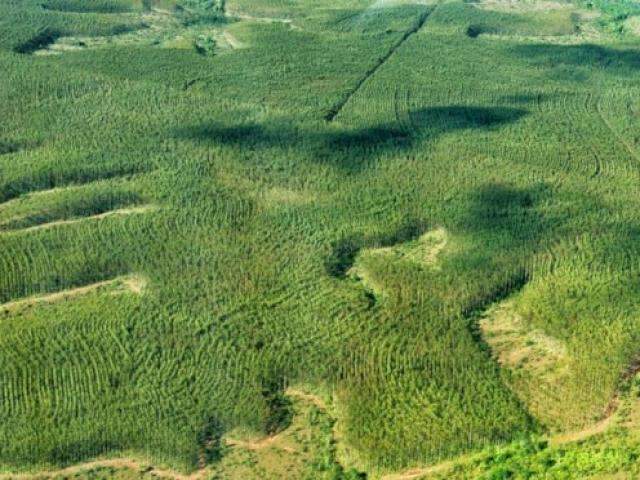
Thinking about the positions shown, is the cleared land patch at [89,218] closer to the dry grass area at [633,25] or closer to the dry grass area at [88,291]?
the dry grass area at [88,291]

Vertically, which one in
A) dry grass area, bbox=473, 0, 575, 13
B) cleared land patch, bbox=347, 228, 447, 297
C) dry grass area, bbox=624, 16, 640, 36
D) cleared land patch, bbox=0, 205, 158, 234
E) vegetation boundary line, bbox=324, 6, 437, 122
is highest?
dry grass area, bbox=473, 0, 575, 13

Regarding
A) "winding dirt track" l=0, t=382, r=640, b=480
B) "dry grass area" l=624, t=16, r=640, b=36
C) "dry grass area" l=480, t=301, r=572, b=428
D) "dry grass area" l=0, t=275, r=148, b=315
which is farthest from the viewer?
"dry grass area" l=624, t=16, r=640, b=36

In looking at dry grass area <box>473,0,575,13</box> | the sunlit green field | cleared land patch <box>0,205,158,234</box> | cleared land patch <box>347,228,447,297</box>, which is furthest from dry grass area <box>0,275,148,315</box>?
dry grass area <box>473,0,575,13</box>

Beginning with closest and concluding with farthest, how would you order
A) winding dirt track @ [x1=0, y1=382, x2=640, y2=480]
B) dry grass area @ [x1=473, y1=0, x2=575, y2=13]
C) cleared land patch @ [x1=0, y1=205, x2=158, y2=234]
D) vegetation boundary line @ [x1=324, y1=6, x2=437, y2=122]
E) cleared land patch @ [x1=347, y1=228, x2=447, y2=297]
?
winding dirt track @ [x1=0, y1=382, x2=640, y2=480]
cleared land patch @ [x1=347, y1=228, x2=447, y2=297]
cleared land patch @ [x1=0, y1=205, x2=158, y2=234]
vegetation boundary line @ [x1=324, y1=6, x2=437, y2=122]
dry grass area @ [x1=473, y1=0, x2=575, y2=13]

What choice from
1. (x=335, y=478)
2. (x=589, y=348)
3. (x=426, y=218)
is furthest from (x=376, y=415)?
(x=426, y=218)

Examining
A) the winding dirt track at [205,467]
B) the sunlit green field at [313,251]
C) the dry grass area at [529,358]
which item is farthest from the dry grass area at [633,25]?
the winding dirt track at [205,467]

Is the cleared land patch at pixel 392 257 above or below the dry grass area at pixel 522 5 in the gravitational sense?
below

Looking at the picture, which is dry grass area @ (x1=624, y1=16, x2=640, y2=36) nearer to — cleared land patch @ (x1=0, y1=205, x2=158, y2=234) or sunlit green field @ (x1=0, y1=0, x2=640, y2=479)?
sunlit green field @ (x1=0, y1=0, x2=640, y2=479)

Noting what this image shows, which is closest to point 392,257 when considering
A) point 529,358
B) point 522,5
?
point 529,358
